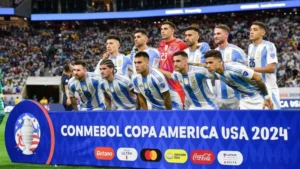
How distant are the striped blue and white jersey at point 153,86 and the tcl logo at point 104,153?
1080 mm

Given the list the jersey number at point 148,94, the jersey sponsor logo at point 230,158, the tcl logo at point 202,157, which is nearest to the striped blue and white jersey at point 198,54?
the jersey number at point 148,94

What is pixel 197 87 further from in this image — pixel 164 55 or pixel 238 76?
pixel 164 55

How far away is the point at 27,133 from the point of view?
9.27 meters

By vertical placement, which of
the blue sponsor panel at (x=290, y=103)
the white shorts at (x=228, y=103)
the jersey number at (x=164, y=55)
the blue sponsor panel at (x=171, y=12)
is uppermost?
the blue sponsor panel at (x=171, y=12)

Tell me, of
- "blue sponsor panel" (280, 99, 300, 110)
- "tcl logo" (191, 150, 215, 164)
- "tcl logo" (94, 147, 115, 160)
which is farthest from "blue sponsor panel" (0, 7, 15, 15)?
"tcl logo" (191, 150, 215, 164)

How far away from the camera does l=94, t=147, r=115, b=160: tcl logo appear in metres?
8.42

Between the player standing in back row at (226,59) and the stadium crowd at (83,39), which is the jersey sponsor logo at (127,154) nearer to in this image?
the player standing in back row at (226,59)

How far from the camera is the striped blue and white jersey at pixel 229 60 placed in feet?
30.0

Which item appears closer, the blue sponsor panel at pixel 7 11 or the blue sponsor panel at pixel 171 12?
the blue sponsor panel at pixel 171 12

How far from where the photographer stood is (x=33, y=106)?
9203 mm

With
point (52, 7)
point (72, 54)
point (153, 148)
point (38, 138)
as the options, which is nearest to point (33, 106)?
point (38, 138)

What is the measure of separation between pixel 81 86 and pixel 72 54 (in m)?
39.3

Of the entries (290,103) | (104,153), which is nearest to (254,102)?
A: (104,153)

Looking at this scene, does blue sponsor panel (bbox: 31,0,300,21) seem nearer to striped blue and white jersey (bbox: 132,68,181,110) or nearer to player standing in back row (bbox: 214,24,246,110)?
player standing in back row (bbox: 214,24,246,110)
